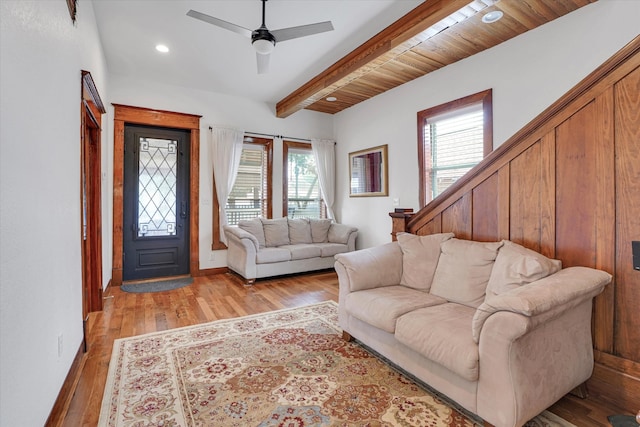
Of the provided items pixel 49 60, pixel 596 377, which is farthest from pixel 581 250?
pixel 49 60

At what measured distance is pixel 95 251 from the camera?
11.4 ft

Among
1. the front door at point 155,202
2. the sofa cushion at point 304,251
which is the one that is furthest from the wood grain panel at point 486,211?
the front door at point 155,202

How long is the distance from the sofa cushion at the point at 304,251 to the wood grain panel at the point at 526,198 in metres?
3.26

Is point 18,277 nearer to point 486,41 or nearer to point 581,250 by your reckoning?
point 581,250

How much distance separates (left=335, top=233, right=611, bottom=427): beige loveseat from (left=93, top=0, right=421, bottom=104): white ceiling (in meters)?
2.34

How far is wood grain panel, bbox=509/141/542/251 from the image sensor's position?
7.18 feet

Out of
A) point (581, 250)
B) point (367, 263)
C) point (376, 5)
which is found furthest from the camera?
point (376, 5)

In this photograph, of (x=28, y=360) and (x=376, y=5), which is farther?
(x=376, y=5)

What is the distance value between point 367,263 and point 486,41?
2837mm

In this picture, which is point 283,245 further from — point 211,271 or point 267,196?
point 211,271

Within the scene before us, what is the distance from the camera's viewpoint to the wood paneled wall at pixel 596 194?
178 centimetres

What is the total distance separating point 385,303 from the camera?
2.21 metres

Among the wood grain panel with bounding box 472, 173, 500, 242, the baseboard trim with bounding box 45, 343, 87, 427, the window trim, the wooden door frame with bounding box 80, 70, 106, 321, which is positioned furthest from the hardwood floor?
the wood grain panel with bounding box 472, 173, 500, 242

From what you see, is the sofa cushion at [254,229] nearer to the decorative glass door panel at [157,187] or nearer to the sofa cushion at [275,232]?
the sofa cushion at [275,232]
